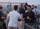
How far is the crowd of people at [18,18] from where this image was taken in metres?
0.89

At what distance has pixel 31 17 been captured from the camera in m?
0.92

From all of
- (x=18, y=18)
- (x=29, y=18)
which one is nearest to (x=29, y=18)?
(x=29, y=18)

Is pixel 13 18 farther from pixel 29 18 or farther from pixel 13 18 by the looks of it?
pixel 29 18

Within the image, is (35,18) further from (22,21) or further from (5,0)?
(5,0)

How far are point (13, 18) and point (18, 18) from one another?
6cm

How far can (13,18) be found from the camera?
90 cm

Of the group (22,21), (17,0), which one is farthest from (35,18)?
(17,0)

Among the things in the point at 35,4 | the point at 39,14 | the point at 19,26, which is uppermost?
the point at 35,4

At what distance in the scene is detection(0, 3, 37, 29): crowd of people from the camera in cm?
89

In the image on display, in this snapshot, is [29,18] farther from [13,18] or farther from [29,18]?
[13,18]

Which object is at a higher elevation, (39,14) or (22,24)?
(39,14)

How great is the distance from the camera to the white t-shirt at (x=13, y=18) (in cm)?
89

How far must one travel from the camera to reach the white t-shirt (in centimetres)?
89

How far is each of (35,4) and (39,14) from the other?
13 centimetres
